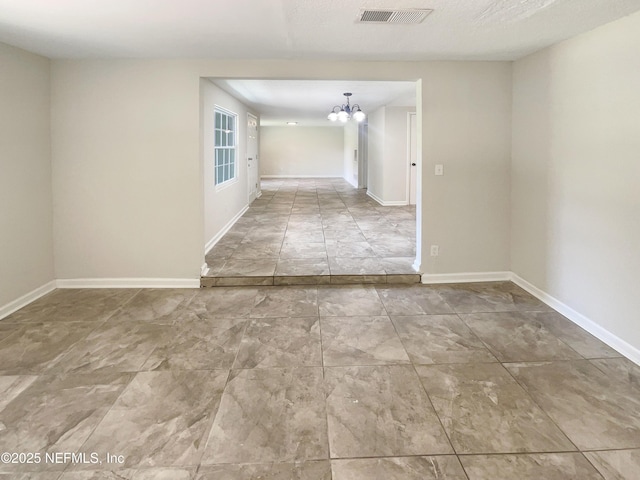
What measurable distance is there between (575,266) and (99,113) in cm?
448

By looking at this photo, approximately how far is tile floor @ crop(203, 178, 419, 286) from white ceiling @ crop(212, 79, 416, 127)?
2.13m

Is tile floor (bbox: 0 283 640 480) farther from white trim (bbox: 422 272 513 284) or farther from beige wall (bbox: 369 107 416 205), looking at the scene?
beige wall (bbox: 369 107 416 205)

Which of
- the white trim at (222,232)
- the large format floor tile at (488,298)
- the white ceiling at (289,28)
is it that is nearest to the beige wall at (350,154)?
the white trim at (222,232)

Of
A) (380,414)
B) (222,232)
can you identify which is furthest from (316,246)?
(380,414)

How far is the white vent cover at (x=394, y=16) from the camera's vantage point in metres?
2.81

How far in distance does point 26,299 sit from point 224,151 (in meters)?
3.79

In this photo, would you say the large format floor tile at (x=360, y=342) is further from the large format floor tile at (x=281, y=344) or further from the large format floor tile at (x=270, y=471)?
the large format floor tile at (x=270, y=471)

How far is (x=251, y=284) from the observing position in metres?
4.49

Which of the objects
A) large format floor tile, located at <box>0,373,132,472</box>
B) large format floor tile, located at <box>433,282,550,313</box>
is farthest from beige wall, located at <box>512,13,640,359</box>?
large format floor tile, located at <box>0,373,132,472</box>

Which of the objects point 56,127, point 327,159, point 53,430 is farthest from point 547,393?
point 327,159

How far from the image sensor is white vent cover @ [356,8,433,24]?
2.81m

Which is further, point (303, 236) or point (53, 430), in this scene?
point (303, 236)

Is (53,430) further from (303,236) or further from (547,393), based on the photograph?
(303,236)

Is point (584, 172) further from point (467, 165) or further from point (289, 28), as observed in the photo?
point (289, 28)
